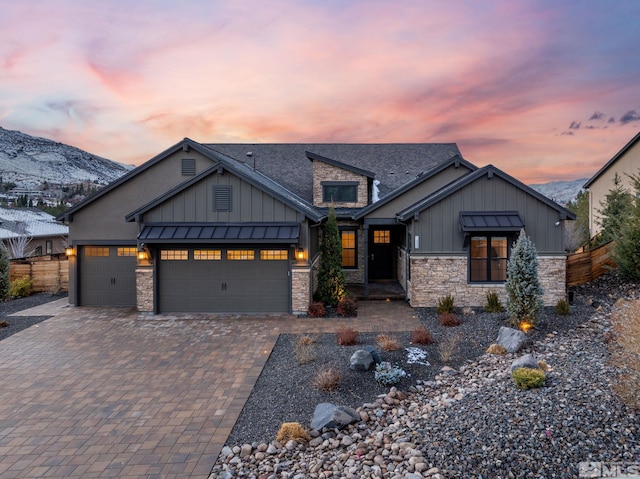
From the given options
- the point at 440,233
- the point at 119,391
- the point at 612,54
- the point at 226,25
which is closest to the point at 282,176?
the point at 226,25

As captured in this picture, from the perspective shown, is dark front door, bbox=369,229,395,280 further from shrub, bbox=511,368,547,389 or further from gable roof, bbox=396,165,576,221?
shrub, bbox=511,368,547,389

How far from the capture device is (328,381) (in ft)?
21.6

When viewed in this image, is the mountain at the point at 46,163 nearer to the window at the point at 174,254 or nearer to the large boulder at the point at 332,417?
the window at the point at 174,254

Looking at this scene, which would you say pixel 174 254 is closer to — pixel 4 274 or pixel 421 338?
pixel 4 274

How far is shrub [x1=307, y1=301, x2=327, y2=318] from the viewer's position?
39.9 feet

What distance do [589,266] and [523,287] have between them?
23.1ft

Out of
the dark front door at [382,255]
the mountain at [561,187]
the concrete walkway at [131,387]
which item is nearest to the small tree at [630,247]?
the concrete walkway at [131,387]

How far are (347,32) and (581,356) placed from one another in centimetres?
1433

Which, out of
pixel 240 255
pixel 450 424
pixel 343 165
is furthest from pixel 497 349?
pixel 343 165

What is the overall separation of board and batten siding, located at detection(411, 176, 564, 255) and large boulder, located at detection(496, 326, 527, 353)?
4.76 meters

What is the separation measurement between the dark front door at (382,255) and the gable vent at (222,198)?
26.2 ft

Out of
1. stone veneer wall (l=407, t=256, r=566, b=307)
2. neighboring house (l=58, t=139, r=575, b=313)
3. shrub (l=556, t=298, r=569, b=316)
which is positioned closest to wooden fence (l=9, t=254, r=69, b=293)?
neighboring house (l=58, t=139, r=575, b=313)

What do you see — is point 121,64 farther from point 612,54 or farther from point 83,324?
point 612,54

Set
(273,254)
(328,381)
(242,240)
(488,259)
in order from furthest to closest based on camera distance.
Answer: (488,259) → (273,254) → (242,240) → (328,381)
